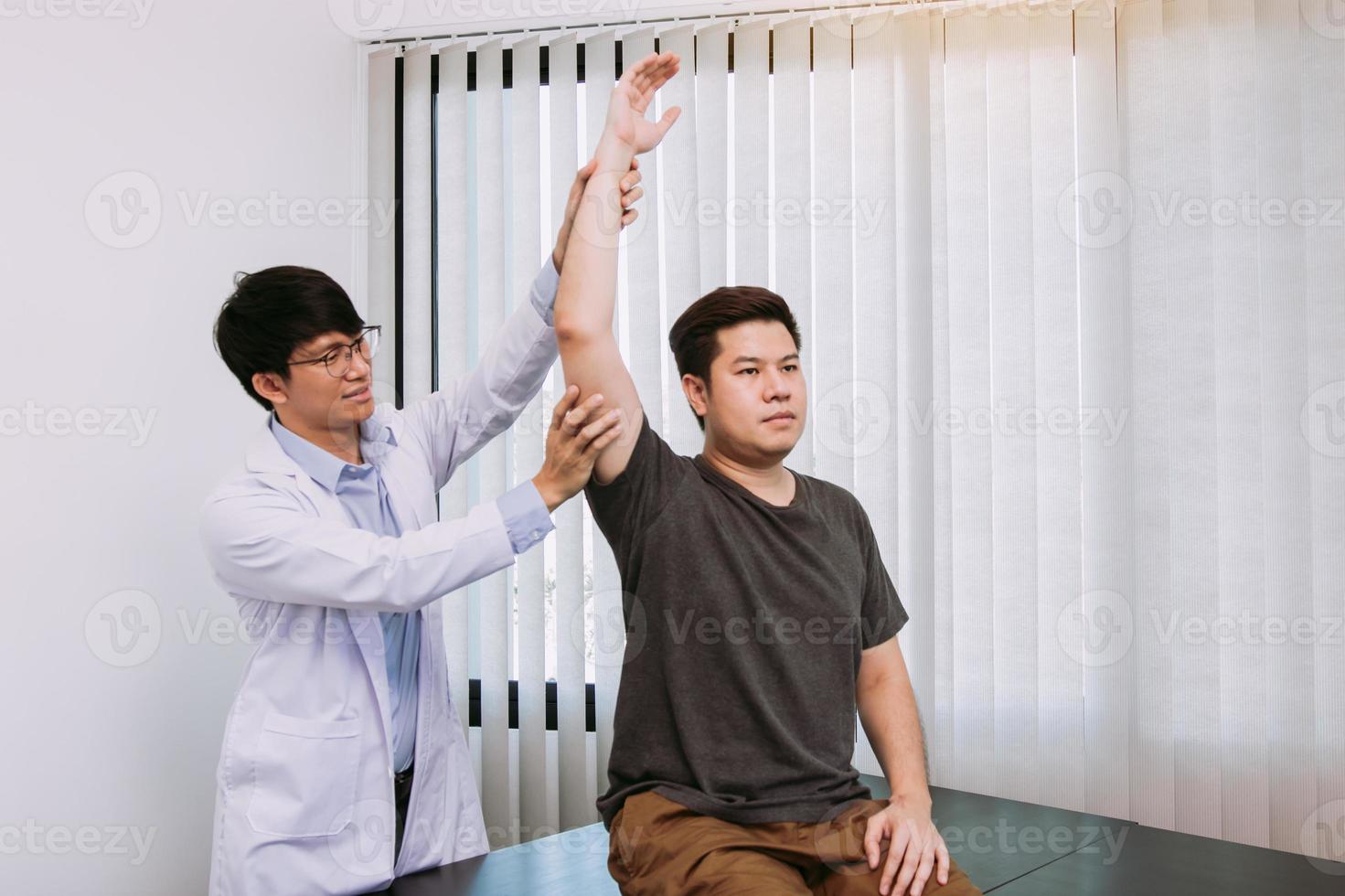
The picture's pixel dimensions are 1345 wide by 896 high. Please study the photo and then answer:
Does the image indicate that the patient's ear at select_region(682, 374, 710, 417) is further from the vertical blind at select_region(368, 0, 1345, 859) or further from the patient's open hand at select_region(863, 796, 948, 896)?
the vertical blind at select_region(368, 0, 1345, 859)

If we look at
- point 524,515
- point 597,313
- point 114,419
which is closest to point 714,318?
point 597,313

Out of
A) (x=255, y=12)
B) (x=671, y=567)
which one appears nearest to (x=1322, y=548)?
(x=671, y=567)

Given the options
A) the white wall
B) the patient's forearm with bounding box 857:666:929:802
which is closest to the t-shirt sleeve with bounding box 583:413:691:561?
the patient's forearm with bounding box 857:666:929:802

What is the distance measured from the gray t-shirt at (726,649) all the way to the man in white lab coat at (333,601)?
17cm

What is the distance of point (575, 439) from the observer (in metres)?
1.44

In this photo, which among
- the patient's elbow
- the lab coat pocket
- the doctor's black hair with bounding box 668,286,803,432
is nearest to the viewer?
the patient's elbow

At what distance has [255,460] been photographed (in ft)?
5.80

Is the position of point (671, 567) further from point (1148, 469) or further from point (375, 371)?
point (375, 371)

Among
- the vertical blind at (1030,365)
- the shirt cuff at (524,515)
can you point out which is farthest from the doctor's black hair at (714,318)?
the vertical blind at (1030,365)

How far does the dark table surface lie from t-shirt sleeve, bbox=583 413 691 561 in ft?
2.18

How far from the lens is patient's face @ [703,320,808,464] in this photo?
1498 mm

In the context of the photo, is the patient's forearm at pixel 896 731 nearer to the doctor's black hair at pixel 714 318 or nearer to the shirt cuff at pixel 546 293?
the doctor's black hair at pixel 714 318

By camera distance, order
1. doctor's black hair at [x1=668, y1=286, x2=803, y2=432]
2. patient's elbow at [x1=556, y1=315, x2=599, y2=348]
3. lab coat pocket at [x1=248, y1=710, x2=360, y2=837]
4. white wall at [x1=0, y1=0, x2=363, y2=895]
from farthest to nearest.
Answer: white wall at [x1=0, y1=0, x2=363, y2=895] < lab coat pocket at [x1=248, y1=710, x2=360, y2=837] < doctor's black hair at [x1=668, y1=286, x2=803, y2=432] < patient's elbow at [x1=556, y1=315, x2=599, y2=348]

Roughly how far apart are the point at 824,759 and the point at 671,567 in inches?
13.8
